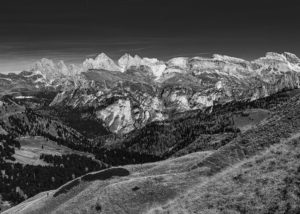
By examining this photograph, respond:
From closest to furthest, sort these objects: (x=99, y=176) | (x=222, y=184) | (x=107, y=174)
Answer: (x=222, y=184)
(x=99, y=176)
(x=107, y=174)

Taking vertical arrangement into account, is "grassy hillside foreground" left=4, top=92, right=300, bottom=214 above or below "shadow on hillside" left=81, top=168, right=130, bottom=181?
above

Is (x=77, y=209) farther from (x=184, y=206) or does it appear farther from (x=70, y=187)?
(x=184, y=206)

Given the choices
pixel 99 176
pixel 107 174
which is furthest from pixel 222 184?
pixel 99 176

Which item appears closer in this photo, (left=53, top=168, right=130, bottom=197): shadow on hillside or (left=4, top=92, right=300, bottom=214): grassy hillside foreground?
(left=4, top=92, right=300, bottom=214): grassy hillside foreground

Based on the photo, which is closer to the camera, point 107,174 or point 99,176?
point 99,176

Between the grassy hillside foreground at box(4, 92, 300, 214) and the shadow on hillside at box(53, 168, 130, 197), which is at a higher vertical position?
the grassy hillside foreground at box(4, 92, 300, 214)

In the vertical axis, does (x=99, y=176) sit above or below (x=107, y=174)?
below

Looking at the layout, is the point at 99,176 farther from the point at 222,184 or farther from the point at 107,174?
the point at 222,184

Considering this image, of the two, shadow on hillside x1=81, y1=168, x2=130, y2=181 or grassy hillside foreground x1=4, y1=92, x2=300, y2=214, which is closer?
grassy hillside foreground x1=4, y1=92, x2=300, y2=214
